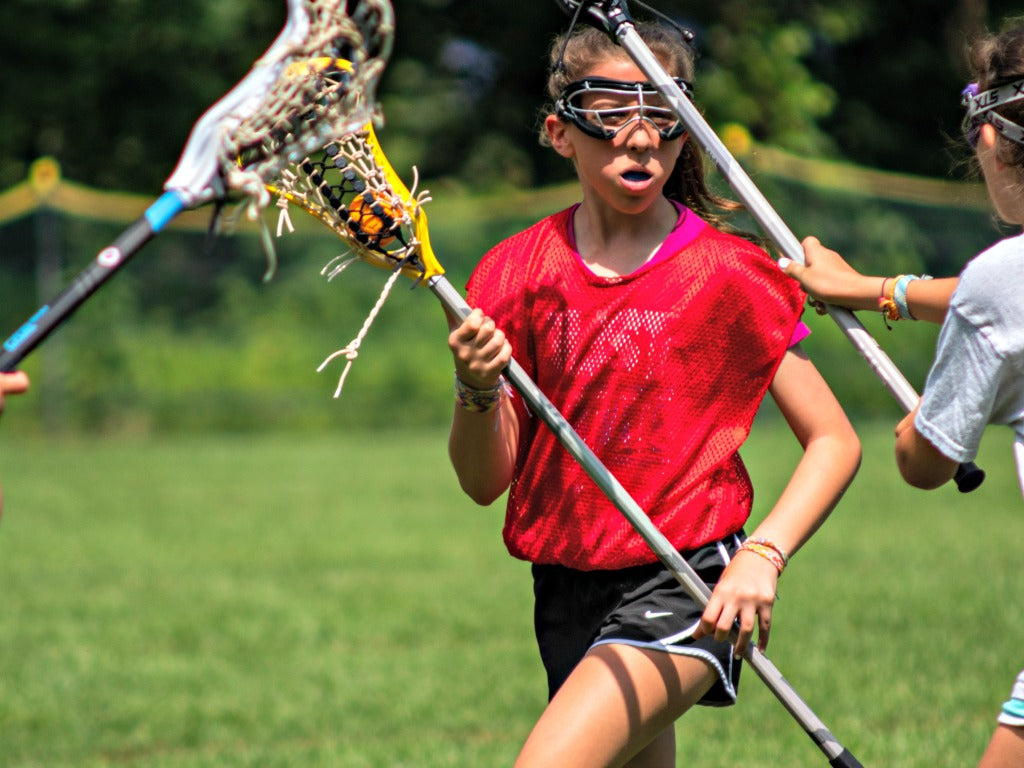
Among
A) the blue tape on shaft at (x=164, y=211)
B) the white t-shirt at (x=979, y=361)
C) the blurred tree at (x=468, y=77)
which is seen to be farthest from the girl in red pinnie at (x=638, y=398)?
the blurred tree at (x=468, y=77)

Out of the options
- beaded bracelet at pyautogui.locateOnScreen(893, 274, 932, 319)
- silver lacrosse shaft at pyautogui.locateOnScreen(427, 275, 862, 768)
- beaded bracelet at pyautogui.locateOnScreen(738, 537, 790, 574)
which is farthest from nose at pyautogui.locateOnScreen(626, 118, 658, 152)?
beaded bracelet at pyautogui.locateOnScreen(738, 537, 790, 574)

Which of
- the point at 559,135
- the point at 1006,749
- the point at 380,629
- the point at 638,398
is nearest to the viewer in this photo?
the point at 1006,749

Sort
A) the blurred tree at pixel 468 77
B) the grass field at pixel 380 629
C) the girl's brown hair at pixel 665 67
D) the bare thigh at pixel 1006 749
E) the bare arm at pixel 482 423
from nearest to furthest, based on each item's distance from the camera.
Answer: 1. the bare thigh at pixel 1006 749
2. the bare arm at pixel 482 423
3. the girl's brown hair at pixel 665 67
4. the grass field at pixel 380 629
5. the blurred tree at pixel 468 77

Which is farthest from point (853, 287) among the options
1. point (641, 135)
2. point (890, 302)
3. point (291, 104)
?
point (291, 104)

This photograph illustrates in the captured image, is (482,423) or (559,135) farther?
(559,135)

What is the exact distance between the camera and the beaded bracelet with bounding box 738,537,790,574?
2939mm

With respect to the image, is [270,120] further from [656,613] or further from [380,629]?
[380,629]

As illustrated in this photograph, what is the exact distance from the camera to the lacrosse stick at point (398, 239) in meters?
2.94

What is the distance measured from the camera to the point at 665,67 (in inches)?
128

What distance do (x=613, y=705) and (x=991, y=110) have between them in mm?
1363

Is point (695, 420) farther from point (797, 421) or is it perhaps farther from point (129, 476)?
point (129, 476)

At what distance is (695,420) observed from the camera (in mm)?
3199

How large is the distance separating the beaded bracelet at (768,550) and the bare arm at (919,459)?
361 millimetres

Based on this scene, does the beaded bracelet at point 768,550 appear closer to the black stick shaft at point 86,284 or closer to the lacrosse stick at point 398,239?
the lacrosse stick at point 398,239
